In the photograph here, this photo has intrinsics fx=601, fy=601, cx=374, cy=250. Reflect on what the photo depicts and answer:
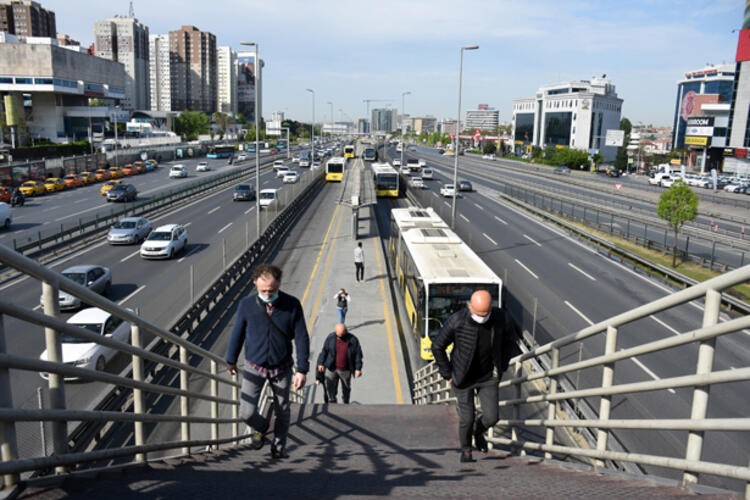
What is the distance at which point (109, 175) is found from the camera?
70.1 metres

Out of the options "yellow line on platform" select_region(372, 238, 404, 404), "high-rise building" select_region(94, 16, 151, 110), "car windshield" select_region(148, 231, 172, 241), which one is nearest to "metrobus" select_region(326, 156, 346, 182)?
"yellow line on platform" select_region(372, 238, 404, 404)

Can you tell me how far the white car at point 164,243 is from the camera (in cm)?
2784

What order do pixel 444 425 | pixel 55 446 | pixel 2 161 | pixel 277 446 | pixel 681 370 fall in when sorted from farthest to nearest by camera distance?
pixel 2 161, pixel 681 370, pixel 444 425, pixel 277 446, pixel 55 446

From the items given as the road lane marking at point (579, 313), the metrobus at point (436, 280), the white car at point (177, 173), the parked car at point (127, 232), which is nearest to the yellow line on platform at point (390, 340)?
the metrobus at point (436, 280)

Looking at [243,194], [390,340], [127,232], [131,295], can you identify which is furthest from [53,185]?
[390,340]

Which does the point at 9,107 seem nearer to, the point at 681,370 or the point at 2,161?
the point at 2,161

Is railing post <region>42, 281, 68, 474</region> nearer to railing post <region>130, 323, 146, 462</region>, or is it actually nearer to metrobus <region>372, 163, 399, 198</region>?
railing post <region>130, 323, 146, 462</region>

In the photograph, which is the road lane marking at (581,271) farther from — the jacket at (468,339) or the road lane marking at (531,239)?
the jacket at (468,339)

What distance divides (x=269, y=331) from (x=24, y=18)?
220 metres

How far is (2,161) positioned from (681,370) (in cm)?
6967

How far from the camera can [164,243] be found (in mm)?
28109

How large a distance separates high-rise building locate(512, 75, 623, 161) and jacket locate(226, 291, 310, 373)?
5436 inches

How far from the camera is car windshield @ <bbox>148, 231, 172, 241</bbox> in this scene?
93.6 ft

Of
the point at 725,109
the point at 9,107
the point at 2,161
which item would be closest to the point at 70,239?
the point at 2,161
